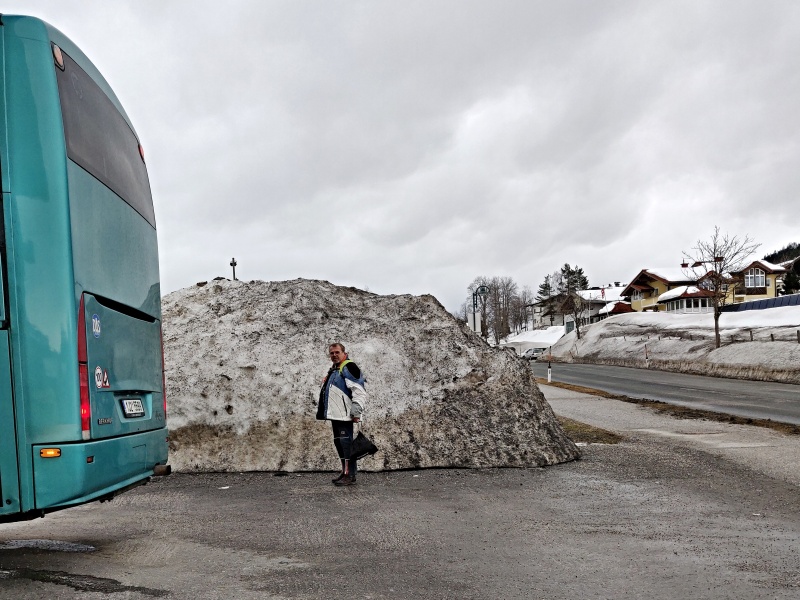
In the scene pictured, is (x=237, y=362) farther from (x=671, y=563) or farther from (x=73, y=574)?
(x=671, y=563)

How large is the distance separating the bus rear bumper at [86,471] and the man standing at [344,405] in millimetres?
3304

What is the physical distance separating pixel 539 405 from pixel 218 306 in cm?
483

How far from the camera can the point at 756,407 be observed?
66.0 ft

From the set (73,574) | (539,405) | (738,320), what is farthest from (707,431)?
(738,320)

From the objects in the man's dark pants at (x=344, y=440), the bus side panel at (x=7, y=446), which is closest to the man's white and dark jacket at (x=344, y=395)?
the man's dark pants at (x=344, y=440)

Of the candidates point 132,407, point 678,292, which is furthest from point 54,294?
point 678,292

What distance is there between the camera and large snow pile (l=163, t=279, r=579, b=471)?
984cm

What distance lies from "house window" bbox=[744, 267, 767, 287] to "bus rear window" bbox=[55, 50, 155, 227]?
92080 millimetres

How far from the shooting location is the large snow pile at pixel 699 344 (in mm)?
36531

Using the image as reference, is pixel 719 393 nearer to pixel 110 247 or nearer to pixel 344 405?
pixel 344 405

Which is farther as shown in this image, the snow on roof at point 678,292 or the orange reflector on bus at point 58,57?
the snow on roof at point 678,292

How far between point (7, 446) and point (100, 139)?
2.32m

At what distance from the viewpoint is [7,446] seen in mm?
4629

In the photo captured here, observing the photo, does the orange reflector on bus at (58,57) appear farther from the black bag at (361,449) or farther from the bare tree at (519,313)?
the bare tree at (519,313)
